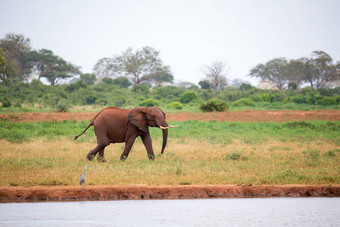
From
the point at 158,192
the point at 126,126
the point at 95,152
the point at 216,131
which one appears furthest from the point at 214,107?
the point at 158,192

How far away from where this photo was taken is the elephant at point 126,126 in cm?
1270

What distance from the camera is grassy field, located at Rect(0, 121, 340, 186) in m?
9.81

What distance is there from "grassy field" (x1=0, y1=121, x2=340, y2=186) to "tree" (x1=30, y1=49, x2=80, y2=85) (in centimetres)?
4049

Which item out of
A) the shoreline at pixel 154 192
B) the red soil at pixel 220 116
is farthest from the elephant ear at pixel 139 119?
the red soil at pixel 220 116

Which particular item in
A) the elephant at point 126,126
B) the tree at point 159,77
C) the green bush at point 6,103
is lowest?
the elephant at point 126,126

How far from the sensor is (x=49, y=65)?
63094 millimetres

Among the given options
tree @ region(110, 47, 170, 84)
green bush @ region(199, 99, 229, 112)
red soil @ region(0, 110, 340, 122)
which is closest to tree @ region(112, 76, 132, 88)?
tree @ region(110, 47, 170, 84)

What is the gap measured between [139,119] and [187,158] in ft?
6.06

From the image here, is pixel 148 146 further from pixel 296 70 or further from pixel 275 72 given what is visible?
pixel 275 72

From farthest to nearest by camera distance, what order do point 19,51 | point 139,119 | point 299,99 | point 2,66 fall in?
1. point 19,51
2. point 2,66
3. point 299,99
4. point 139,119

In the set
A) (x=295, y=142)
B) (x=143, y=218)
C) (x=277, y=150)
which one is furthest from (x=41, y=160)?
(x=295, y=142)

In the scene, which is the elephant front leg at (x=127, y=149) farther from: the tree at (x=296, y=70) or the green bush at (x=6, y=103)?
the tree at (x=296, y=70)

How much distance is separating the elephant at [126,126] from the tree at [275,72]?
188 feet

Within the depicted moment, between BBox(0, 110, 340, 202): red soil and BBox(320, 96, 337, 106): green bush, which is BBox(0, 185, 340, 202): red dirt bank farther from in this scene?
BBox(320, 96, 337, 106): green bush
